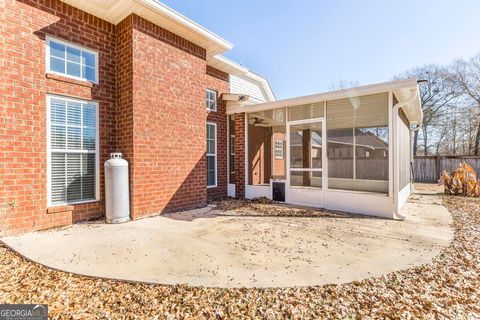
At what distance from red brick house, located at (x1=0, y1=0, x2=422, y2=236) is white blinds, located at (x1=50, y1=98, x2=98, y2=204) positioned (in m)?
0.02

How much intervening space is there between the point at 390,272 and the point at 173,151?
17.7 ft

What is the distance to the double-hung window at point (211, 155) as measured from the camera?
8.38 meters

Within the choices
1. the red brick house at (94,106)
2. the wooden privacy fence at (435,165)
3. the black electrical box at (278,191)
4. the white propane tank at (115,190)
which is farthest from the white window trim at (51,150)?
the wooden privacy fence at (435,165)

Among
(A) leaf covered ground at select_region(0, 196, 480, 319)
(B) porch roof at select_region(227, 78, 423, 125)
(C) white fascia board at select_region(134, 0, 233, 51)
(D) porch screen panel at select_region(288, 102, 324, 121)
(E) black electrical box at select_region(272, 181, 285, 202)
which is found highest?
(C) white fascia board at select_region(134, 0, 233, 51)

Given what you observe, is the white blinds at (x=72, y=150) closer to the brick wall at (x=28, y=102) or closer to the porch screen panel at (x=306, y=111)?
the brick wall at (x=28, y=102)

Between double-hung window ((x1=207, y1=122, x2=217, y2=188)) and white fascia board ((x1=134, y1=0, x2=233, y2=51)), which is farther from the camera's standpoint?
double-hung window ((x1=207, y1=122, x2=217, y2=188))

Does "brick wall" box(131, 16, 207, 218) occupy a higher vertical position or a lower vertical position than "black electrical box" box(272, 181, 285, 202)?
higher

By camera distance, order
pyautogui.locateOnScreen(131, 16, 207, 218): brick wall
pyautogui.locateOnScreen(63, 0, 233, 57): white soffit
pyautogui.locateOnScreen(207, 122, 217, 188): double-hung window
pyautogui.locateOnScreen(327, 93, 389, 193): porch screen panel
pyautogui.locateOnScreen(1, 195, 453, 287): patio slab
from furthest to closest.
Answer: pyautogui.locateOnScreen(207, 122, 217, 188): double-hung window < pyautogui.locateOnScreen(327, 93, 389, 193): porch screen panel < pyautogui.locateOnScreen(131, 16, 207, 218): brick wall < pyautogui.locateOnScreen(63, 0, 233, 57): white soffit < pyautogui.locateOnScreen(1, 195, 453, 287): patio slab

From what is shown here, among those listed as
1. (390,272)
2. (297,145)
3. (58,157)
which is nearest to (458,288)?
(390,272)

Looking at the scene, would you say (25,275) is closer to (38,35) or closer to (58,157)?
(58,157)

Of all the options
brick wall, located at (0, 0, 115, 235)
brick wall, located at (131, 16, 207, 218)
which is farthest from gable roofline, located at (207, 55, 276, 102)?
brick wall, located at (0, 0, 115, 235)

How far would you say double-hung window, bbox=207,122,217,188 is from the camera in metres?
8.38

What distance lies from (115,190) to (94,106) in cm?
217

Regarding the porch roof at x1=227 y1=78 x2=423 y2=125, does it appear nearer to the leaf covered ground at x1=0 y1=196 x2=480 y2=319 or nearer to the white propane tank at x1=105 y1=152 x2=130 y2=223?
the leaf covered ground at x1=0 y1=196 x2=480 y2=319
